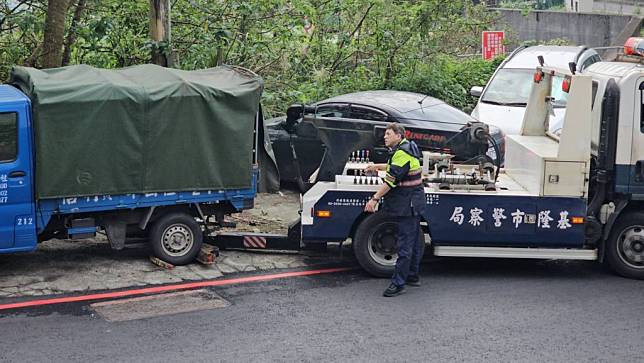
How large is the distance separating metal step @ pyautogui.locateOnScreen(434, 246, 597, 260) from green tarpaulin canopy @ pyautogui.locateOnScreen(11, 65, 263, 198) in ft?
8.16

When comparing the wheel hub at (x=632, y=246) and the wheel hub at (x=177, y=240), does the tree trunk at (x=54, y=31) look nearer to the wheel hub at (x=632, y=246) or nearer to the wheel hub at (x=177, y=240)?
the wheel hub at (x=177, y=240)

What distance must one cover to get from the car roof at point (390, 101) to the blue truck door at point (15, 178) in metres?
5.28

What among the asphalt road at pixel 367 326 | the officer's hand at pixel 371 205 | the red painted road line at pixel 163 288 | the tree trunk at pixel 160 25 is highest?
the tree trunk at pixel 160 25

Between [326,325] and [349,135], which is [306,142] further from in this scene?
[326,325]

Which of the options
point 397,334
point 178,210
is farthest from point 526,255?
point 178,210

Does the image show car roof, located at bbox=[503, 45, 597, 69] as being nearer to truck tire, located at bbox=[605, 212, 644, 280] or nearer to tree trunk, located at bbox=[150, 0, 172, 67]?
truck tire, located at bbox=[605, 212, 644, 280]

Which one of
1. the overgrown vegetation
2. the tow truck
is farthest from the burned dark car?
the tow truck

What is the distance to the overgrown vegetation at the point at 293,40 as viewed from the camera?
14023 mm

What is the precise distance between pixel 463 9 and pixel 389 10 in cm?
217

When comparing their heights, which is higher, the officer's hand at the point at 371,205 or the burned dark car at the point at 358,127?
the burned dark car at the point at 358,127

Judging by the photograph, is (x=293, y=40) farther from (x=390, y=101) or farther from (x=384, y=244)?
(x=384, y=244)

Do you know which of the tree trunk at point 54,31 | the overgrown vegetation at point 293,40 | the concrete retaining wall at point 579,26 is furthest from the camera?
the concrete retaining wall at point 579,26

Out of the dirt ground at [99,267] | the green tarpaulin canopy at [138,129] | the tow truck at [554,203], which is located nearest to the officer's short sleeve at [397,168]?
the tow truck at [554,203]

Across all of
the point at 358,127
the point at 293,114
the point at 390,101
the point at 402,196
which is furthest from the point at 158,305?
the point at 390,101
